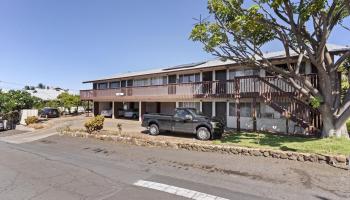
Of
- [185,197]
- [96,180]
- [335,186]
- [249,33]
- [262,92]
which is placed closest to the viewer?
[185,197]

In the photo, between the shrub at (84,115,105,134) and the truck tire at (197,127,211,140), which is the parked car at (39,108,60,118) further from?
the truck tire at (197,127,211,140)

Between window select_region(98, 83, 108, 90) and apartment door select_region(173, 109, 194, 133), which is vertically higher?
window select_region(98, 83, 108, 90)

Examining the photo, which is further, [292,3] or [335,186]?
[292,3]

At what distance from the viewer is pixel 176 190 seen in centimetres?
747

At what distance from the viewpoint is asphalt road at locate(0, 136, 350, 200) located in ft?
23.7

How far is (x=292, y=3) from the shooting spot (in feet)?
42.9

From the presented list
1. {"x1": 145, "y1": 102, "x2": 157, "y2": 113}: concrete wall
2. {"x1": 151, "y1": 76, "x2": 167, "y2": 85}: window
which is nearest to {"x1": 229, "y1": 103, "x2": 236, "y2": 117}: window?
{"x1": 151, "y1": 76, "x2": 167, "y2": 85}: window

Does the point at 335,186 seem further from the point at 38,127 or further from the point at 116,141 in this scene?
the point at 38,127

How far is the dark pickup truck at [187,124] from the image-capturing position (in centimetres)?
1577

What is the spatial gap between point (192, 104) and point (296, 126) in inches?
403

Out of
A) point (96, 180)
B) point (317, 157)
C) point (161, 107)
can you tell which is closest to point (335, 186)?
point (317, 157)

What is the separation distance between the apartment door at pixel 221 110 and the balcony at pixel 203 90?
157 centimetres

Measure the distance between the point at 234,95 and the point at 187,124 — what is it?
4.80 m

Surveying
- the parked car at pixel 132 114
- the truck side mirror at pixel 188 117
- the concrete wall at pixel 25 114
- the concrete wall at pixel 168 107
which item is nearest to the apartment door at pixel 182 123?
the truck side mirror at pixel 188 117
